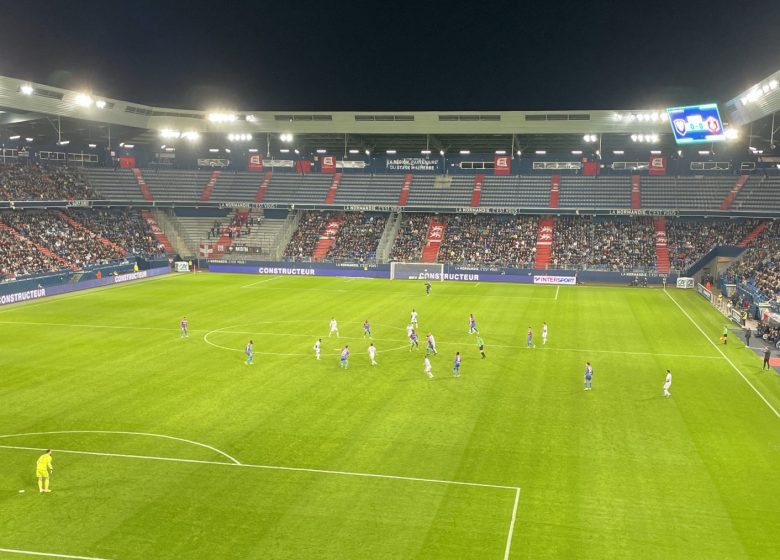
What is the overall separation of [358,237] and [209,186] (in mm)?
23822

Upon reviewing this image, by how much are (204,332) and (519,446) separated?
78.1ft

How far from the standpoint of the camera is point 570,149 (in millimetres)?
81375

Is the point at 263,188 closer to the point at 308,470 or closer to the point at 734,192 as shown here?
the point at 734,192

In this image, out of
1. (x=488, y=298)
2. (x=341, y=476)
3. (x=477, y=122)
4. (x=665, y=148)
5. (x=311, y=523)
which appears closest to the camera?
(x=311, y=523)

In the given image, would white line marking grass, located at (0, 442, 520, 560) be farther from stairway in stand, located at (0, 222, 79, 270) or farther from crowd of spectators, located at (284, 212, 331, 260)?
crowd of spectators, located at (284, 212, 331, 260)

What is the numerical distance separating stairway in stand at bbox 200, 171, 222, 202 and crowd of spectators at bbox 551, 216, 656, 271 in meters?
45.2

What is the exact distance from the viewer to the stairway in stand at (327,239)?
78250mm

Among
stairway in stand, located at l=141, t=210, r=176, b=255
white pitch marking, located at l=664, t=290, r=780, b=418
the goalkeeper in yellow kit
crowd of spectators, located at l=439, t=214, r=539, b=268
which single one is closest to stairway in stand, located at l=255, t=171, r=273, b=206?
stairway in stand, located at l=141, t=210, r=176, b=255

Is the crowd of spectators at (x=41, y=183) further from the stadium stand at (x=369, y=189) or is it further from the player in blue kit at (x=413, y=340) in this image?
the player in blue kit at (x=413, y=340)

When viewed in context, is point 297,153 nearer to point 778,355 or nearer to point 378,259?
point 378,259

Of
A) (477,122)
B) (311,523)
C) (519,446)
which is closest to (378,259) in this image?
(477,122)

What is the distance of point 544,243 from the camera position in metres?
74.8

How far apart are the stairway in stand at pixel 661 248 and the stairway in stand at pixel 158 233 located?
184 ft

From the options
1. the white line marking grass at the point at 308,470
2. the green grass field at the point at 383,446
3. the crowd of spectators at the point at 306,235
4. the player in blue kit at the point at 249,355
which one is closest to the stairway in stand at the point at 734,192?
the green grass field at the point at 383,446
